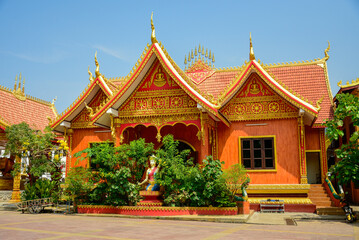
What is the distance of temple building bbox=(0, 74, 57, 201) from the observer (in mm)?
20516

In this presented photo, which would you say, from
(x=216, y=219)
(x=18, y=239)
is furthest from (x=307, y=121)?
(x=18, y=239)

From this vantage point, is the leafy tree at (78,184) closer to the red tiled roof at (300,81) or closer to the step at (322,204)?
the red tiled roof at (300,81)

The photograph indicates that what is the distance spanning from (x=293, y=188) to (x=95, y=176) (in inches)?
313

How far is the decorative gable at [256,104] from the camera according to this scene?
1498 cm

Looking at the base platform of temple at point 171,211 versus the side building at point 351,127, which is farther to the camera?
the side building at point 351,127

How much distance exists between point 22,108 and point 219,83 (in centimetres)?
1297

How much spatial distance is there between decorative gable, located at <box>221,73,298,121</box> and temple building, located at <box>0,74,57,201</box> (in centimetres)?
1211

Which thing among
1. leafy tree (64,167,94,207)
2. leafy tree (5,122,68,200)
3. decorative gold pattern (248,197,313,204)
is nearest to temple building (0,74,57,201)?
leafy tree (5,122,68,200)

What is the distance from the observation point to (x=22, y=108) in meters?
22.6

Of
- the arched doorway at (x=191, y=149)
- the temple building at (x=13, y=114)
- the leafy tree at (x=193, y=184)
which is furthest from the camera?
the temple building at (x=13, y=114)

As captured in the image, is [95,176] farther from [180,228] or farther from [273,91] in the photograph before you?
[273,91]

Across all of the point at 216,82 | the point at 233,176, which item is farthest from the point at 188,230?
the point at 216,82

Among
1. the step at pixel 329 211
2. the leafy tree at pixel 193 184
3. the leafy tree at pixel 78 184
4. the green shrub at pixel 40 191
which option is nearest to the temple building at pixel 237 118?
the step at pixel 329 211

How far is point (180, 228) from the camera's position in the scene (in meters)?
9.55
